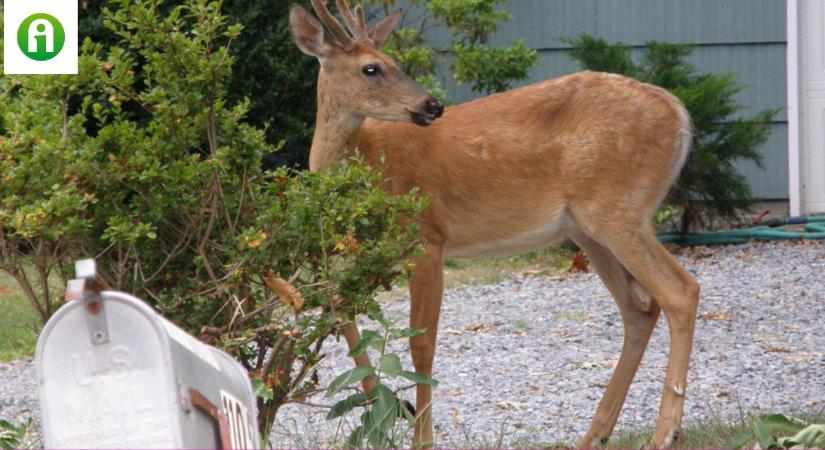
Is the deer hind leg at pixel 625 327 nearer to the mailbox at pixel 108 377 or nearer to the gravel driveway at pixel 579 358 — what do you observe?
the gravel driveway at pixel 579 358

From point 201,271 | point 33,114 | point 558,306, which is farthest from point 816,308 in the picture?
point 33,114

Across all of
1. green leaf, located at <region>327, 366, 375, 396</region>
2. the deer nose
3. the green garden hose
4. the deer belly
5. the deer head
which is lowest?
the green garden hose

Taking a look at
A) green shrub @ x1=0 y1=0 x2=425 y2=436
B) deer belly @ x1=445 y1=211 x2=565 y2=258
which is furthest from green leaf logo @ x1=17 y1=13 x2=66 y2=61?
green shrub @ x1=0 y1=0 x2=425 y2=436

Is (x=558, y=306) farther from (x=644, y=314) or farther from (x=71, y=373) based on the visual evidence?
(x=71, y=373)

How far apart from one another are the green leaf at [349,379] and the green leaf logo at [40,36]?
3.69m

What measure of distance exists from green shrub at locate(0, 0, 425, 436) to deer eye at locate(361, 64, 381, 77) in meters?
1.48

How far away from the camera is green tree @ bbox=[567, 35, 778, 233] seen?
10672mm

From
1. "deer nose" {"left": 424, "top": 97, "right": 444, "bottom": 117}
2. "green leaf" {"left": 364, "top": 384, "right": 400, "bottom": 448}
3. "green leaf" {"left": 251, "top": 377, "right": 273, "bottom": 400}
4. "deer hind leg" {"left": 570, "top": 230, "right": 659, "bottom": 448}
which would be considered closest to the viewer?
"green leaf" {"left": 251, "top": 377, "right": 273, "bottom": 400}

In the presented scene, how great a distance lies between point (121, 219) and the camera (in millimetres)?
4211

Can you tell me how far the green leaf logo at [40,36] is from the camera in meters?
7.51

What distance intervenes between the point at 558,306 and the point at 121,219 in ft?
16.6

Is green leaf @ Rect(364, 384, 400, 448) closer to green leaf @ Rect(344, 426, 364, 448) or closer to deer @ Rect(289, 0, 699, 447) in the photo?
green leaf @ Rect(344, 426, 364, 448)

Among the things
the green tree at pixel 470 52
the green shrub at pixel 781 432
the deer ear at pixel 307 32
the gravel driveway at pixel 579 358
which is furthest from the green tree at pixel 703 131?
the green shrub at pixel 781 432

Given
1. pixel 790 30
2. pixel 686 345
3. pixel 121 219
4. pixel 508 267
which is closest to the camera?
pixel 121 219
